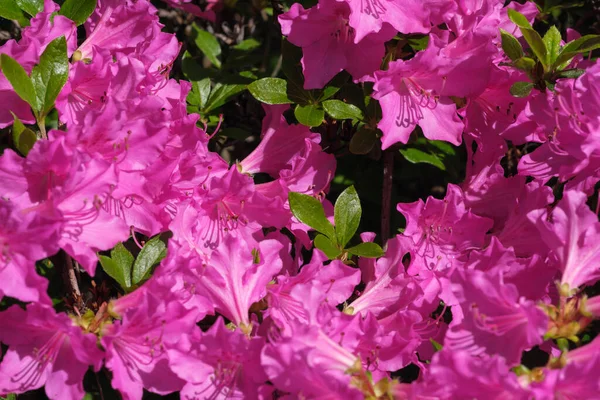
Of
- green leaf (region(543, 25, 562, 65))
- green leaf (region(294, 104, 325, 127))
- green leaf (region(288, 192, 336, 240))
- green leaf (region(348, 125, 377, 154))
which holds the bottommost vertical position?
green leaf (region(288, 192, 336, 240))

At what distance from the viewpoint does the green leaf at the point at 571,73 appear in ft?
6.35

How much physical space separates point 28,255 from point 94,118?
1.02 feet

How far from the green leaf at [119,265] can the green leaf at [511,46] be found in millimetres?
982

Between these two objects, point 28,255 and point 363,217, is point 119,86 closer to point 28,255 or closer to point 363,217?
point 28,255

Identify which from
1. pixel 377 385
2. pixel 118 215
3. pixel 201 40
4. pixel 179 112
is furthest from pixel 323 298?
pixel 201 40

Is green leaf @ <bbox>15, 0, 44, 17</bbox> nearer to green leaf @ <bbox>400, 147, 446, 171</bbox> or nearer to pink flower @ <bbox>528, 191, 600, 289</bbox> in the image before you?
green leaf @ <bbox>400, 147, 446, 171</bbox>

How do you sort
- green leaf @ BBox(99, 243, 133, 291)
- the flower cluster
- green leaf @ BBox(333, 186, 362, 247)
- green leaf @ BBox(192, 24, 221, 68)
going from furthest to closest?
1. green leaf @ BBox(192, 24, 221, 68)
2. green leaf @ BBox(333, 186, 362, 247)
3. green leaf @ BBox(99, 243, 133, 291)
4. the flower cluster

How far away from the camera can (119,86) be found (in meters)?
1.82

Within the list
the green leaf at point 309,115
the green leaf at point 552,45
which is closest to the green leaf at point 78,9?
the green leaf at point 309,115

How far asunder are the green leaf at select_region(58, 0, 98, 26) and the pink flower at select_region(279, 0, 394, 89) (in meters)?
0.45

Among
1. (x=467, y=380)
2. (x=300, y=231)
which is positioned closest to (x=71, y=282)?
(x=300, y=231)

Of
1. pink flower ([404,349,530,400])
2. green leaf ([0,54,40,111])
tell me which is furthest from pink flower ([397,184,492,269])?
green leaf ([0,54,40,111])

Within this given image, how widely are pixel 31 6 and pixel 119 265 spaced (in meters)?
0.67

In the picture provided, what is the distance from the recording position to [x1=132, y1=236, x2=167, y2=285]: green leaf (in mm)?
1813
